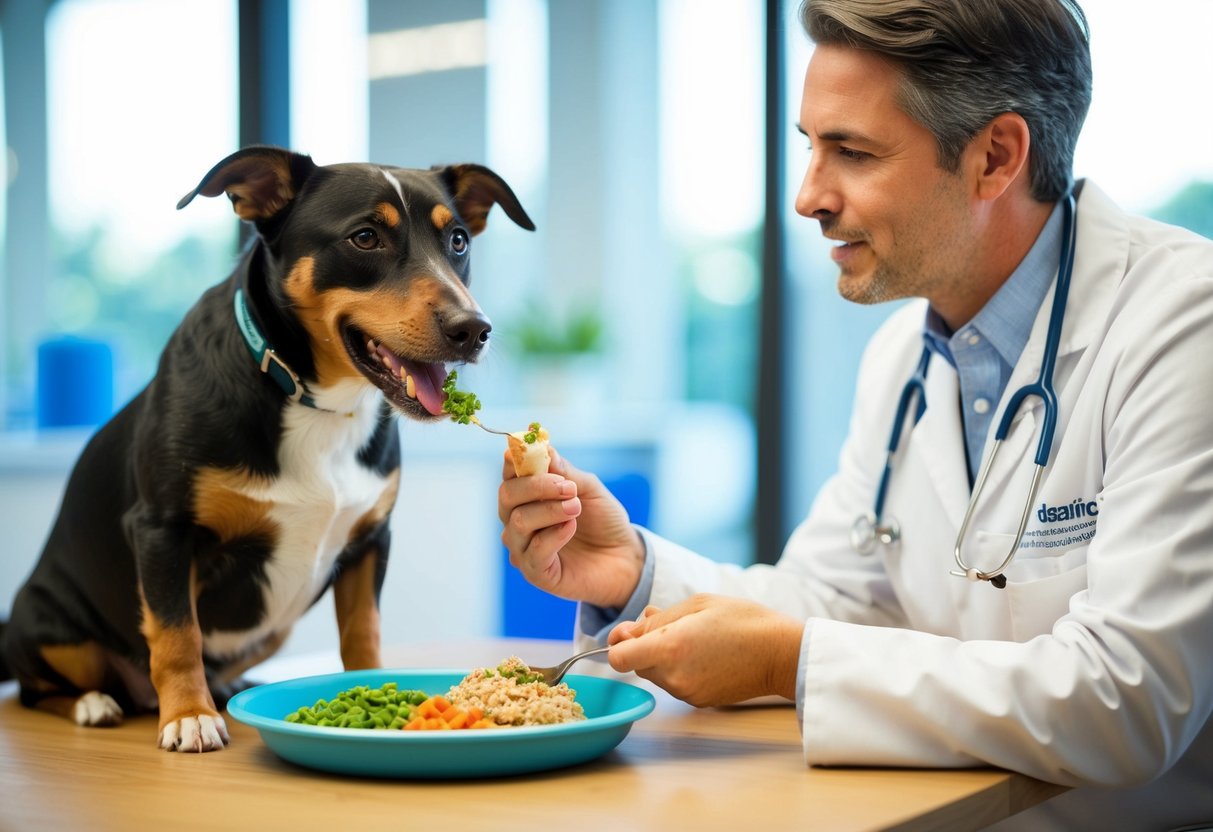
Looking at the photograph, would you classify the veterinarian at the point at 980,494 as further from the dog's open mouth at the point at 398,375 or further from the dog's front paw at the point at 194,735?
the dog's front paw at the point at 194,735

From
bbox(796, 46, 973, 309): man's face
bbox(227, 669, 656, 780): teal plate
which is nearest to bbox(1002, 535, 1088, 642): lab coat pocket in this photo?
bbox(796, 46, 973, 309): man's face

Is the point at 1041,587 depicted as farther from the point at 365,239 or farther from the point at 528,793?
the point at 365,239

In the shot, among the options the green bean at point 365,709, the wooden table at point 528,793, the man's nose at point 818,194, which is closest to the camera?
the wooden table at point 528,793

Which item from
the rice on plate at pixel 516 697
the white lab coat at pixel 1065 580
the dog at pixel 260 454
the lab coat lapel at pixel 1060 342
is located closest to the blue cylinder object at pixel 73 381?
the dog at pixel 260 454

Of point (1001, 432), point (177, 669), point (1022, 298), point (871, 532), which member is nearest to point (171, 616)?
point (177, 669)

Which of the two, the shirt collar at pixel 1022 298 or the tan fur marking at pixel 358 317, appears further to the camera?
the shirt collar at pixel 1022 298

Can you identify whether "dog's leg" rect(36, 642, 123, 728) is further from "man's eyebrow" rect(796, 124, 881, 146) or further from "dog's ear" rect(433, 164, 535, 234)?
"man's eyebrow" rect(796, 124, 881, 146)

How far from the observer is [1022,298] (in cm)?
159

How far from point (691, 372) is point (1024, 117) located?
120 inches

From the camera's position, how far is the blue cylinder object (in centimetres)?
408

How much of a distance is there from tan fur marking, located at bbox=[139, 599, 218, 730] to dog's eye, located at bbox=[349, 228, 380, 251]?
484mm

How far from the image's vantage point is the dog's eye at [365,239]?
1.53 m

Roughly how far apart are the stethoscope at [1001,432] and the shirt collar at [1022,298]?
0.09 ft

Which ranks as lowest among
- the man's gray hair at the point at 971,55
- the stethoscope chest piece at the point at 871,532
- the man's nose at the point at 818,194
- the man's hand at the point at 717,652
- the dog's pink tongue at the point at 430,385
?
the man's hand at the point at 717,652
